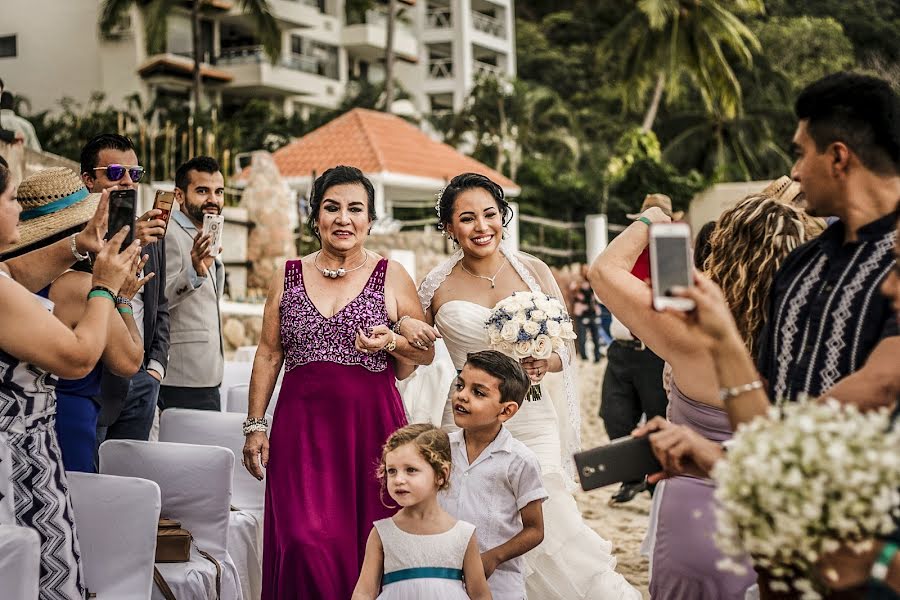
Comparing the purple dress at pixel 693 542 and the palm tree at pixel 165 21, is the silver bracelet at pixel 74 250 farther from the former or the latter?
the palm tree at pixel 165 21

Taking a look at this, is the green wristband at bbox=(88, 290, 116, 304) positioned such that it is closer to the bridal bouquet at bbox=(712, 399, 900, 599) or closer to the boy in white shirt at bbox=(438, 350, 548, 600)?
the boy in white shirt at bbox=(438, 350, 548, 600)

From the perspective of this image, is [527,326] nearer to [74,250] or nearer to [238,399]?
[74,250]

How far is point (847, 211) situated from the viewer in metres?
2.39

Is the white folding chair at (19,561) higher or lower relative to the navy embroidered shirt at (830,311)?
lower

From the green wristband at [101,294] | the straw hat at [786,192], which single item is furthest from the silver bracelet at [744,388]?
the green wristband at [101,294]

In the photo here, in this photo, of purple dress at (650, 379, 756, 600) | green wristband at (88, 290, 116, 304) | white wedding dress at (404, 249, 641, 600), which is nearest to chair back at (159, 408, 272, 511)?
white wedding dress at (404, 249, 641, 600)

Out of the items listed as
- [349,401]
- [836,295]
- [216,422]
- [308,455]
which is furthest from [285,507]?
[836,295]

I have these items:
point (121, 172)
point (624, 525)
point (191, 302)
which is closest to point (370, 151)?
point (624, 525)

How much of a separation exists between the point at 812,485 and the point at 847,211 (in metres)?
0.85

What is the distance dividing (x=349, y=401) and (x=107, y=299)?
1271 millimetres

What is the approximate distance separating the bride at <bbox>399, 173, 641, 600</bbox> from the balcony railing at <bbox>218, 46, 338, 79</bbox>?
35043 mm

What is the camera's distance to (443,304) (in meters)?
4.84

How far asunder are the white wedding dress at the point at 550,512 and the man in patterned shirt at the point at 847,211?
2363 millimetres

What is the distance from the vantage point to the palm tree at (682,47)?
115ft
